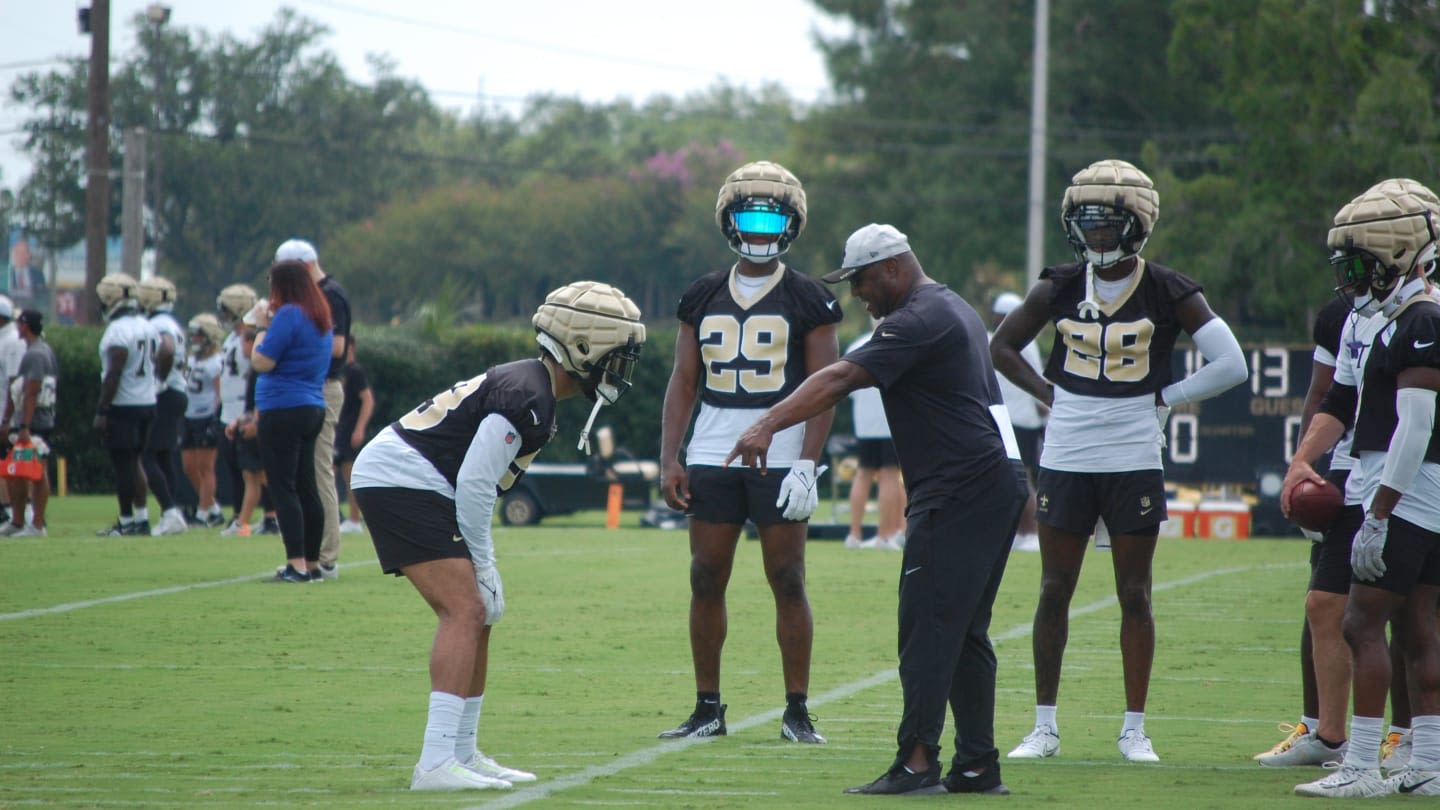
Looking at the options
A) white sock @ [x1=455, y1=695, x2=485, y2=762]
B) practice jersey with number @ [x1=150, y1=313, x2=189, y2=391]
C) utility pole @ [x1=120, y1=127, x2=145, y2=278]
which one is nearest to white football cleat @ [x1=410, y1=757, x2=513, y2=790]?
white sock @ [x1=455, y1=695, x2=485, y2=762]

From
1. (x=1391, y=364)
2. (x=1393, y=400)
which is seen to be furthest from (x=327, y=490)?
(x=1391, y=364)

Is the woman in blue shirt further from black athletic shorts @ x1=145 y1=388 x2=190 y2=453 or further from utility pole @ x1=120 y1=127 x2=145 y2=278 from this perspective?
utility pole @ x1=120 y1=127 x2=145 y2=278

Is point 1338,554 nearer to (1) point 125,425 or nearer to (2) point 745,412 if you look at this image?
(2) point 745,412

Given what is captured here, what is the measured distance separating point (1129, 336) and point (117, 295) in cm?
1193

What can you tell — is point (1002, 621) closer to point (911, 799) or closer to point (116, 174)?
point (911, 799)

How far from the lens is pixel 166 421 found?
57.5 feet

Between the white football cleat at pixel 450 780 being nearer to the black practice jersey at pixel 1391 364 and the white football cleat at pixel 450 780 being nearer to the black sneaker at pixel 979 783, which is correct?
the black sneaker at pixel 979 783

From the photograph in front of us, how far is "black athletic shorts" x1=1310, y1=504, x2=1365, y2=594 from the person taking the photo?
688 cm

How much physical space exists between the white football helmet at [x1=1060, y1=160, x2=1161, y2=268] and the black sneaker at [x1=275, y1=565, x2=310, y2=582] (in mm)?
7468

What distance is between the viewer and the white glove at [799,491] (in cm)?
716

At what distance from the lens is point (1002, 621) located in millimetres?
11852

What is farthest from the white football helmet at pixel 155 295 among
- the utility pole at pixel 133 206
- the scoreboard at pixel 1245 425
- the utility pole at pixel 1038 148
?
the utility pole at pixel 1038 148

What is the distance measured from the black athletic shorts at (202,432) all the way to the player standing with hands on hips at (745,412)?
1203cm

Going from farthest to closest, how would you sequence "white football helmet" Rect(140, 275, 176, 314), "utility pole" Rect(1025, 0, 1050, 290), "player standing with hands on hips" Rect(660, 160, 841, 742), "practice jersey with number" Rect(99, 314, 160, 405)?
"utility pole" Rect(1025, 0, 1050, 290), "white football helmet" Rect(140, 275, 176, 314), "practice jersey with number" Rect(99, 314, 160, 405), "player standing with hands on hips" Rect(660, 160, 841, 742)
